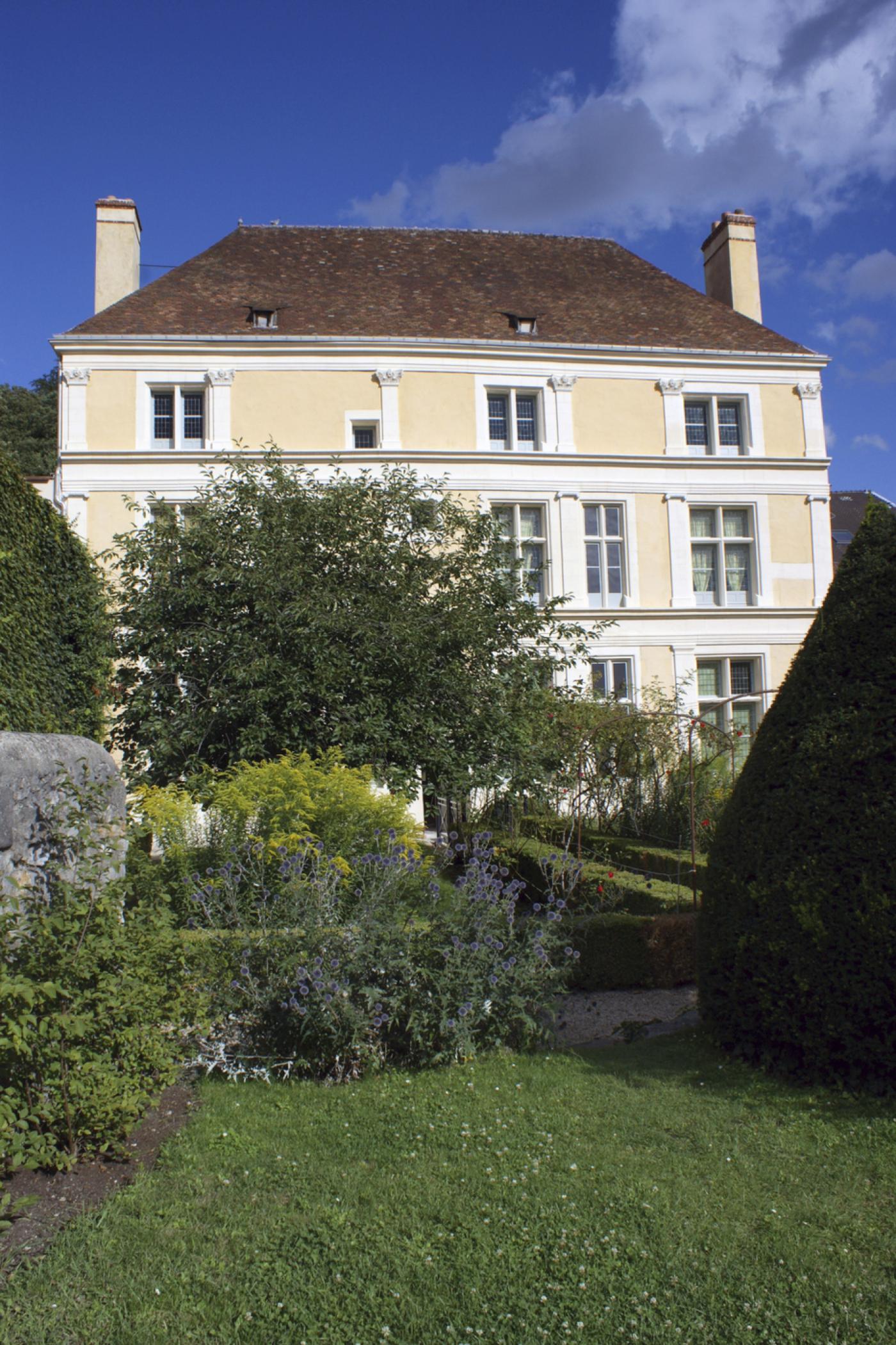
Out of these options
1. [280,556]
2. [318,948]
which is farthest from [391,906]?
[280,556]

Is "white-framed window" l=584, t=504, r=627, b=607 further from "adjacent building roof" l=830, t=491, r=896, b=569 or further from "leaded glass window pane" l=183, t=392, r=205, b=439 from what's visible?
"adjacent building roof" l=830, t=491, r=896, b=569

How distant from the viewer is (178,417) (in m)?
19.5

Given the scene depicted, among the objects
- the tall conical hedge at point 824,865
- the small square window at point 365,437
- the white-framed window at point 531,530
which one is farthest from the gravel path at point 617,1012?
the small square window at point 365,437

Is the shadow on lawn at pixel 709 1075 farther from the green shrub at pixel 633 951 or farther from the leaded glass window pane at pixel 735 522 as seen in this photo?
the leaded glass window pane at pixel 735 522

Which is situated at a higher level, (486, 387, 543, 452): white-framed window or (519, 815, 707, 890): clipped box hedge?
Result: (486, 387, 543, 452): white-framed window

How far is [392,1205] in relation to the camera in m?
3.52

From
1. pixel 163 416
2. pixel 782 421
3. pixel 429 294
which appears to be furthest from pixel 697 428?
pixel 163 416

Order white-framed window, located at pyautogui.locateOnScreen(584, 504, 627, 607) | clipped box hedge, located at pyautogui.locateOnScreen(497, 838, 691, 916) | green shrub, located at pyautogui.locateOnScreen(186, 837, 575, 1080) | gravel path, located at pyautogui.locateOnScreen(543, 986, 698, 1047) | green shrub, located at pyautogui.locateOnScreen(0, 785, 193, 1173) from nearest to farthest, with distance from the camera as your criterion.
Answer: green shrub, located at pyautogui.locateOnScreen(0, 785, 193, 1173), green shrub, located at pyautogui.locateOnScreen(186, 837, 575, 1080), gravel path, located at pyautogui.locateOnScreen(543, 986, 698, 1047), clipped box hedge, located at pyautogui.locateOnScreen(497, 838, 691, 916), white-framed window, located at pyautogui.locateOnScreen(584, 504, 627, 607)

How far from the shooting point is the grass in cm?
283

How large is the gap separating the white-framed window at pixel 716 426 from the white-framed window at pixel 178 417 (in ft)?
35.0

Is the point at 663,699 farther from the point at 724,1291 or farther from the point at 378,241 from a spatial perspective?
the point at 724,1291

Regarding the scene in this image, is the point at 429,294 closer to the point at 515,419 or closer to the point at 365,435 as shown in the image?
the point at 515,419

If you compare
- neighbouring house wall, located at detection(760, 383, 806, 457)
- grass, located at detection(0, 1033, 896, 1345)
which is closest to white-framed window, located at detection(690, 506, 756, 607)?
neighbouring house wall, located at detection(760, 383, 806, 457)

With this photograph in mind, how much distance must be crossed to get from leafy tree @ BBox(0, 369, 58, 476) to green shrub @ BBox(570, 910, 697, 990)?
99.7 ft
